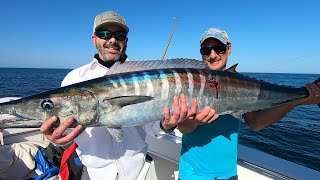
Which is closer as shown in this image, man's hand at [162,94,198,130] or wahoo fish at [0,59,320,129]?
wahoo fish at [0,59,320,129]

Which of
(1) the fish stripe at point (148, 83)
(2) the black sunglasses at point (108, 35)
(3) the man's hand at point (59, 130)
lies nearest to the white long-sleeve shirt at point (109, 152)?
(3) the man's hand at point (59, 130)

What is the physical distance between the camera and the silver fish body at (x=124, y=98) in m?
2.38

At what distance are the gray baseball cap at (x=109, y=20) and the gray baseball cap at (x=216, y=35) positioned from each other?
0.94 m

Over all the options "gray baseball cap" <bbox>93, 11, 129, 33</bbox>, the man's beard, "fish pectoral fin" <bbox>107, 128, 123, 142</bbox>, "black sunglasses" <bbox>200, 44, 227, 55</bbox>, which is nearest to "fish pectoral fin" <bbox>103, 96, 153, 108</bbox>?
"fish pectoral fin" <bbox>107, 128, 123, 142</bbox>

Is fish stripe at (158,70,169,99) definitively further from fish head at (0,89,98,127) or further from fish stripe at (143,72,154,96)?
fish head at (0,89,98,127)

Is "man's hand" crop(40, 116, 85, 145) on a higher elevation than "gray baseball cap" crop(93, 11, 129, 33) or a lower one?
lower

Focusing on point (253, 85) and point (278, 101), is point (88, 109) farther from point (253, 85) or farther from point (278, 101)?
point (278, 101)

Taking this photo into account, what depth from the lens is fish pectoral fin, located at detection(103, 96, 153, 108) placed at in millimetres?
2463

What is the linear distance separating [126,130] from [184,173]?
0.80 m

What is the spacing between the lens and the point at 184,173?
2.95 meters

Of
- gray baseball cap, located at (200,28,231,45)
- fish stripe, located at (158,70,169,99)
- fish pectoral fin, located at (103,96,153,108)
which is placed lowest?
fish pectoral fin, located at (103,96,153,108)

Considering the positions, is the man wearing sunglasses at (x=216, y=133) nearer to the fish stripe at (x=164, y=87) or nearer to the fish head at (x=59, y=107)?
the fish stripe at (x=164, y=87)

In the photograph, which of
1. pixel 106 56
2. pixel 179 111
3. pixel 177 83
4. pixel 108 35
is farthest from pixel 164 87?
pixel 108 35

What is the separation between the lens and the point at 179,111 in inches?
100
